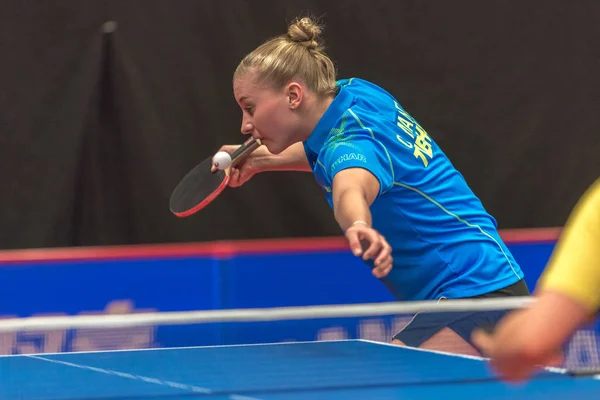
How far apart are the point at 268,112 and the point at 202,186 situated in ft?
2.26

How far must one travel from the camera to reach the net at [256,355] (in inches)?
64.4

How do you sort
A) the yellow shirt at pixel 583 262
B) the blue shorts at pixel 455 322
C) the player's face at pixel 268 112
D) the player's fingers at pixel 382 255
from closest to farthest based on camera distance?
the yellow shirt at pixel 583 262 → the player's fingers at pixel 382 255 → the blue shorts at pixel 455 322 → the player's face at pixel 268 112

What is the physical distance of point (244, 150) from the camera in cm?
278

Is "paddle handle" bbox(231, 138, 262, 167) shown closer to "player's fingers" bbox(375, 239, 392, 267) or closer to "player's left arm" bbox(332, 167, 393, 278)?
"player's left arm" bbox(332, 167, 393, 278)

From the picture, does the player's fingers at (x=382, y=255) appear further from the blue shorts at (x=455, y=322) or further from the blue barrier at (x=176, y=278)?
the blue barrier at (x=176, y=278)

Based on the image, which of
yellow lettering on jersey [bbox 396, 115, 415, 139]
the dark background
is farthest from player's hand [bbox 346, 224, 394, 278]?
the dark background

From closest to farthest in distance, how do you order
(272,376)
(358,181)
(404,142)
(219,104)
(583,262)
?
(583,262)
(272,376)
(358,181)
(404,142)
(219,104)

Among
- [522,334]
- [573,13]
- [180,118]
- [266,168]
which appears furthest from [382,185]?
[573,13]

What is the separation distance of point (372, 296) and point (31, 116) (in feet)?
5.36

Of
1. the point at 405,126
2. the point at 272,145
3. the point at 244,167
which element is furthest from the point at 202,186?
the point at 405,126

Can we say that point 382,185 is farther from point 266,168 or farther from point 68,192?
point 68,192

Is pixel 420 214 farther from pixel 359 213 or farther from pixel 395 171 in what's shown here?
pixel 359 213

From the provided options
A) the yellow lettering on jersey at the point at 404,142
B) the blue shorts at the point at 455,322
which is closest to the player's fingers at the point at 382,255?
the blue shorts at the point at 455,322

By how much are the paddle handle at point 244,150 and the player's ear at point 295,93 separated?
0.40 meters
